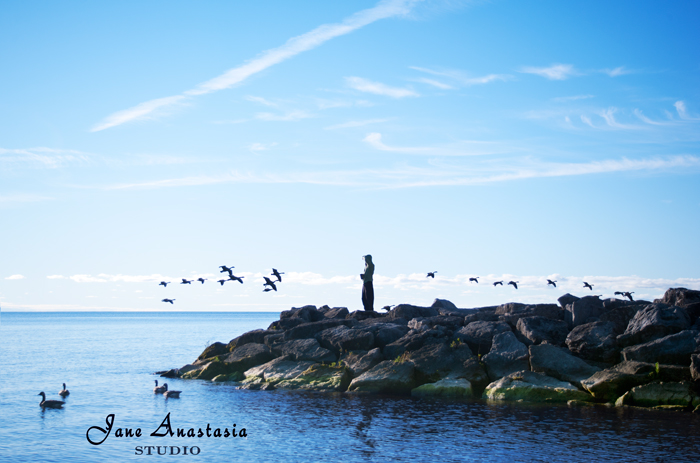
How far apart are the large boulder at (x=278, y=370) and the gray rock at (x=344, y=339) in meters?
1.39

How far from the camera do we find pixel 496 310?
32.9 metres

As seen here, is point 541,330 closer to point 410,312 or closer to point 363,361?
point 410,312

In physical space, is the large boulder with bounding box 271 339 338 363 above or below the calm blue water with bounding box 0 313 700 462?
above

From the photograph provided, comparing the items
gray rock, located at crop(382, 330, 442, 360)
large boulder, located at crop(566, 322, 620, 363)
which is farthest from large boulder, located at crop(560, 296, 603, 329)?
gray rock, located at crop(382, 330, 442, 360)

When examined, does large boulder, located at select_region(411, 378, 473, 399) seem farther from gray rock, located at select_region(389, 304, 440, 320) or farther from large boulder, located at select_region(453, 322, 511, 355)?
gray rock, located at select_region(389, 304, 440, 320)

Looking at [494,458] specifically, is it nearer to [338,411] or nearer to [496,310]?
[338,411]

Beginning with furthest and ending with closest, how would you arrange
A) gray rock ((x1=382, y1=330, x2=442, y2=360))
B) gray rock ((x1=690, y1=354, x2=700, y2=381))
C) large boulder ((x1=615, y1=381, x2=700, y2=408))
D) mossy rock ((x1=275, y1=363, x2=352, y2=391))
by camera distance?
gray rock ((x1=382, y1=330, x2=442, y2=360)) → mossy rock ((x1=275, y1=363, x2=352, y2=391)) → large boulder ((x1=615, y1=381, x2=700, y2=408)) → gray rock ((x1=690, y1=354, x2=700, y2=381))

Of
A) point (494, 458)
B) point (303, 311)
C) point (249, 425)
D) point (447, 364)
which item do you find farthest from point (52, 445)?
point (303, 311)

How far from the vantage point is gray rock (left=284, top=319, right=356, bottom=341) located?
30906 mm

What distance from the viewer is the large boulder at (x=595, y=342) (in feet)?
80.4

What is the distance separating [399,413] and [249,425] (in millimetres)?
5396

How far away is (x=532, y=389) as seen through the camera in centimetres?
2295

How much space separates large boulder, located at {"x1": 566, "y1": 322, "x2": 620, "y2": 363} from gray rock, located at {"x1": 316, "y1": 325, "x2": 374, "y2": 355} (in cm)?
910

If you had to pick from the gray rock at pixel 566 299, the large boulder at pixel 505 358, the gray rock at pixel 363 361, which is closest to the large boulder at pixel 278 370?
the gray rock at pixel 363 361
